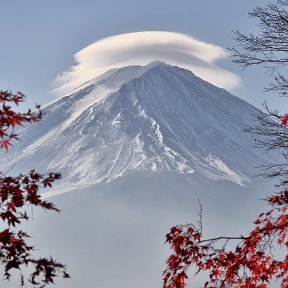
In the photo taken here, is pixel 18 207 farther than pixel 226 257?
No

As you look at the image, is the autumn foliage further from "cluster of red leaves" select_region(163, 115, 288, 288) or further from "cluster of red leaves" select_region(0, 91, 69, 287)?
"cluster of red leaves" select_region(0, 91, 69, 287)

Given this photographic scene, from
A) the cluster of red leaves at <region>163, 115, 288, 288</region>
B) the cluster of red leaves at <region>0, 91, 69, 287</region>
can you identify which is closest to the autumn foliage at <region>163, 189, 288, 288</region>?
the cluster of red leaves at <region>163, 115, 288, 288</region>

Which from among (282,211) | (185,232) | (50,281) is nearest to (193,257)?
(185,232)

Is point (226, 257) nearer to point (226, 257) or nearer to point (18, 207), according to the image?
point (226, 257)

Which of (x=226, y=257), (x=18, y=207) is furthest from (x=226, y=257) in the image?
(x=18, y=207)

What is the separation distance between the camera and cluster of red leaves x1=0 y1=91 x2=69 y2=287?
572 cm

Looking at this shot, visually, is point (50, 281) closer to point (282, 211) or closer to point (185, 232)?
point (185, 232)

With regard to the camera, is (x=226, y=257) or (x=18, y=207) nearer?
(x=18, y=207)

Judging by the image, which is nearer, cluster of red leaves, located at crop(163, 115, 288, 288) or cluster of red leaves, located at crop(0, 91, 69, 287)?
cluster of red leaves, located at crop(0, 91, 69, 287)

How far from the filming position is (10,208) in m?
5.94

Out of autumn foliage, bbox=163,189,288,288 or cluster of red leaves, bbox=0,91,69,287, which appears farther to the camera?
autumn foliage, bbox=163,189,288,288

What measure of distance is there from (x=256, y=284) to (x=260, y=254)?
0.41m

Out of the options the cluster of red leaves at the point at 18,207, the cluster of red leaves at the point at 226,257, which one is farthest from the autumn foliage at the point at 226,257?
the cluster of red leaves at the point at 18,207

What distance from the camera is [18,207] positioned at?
20.0ft
